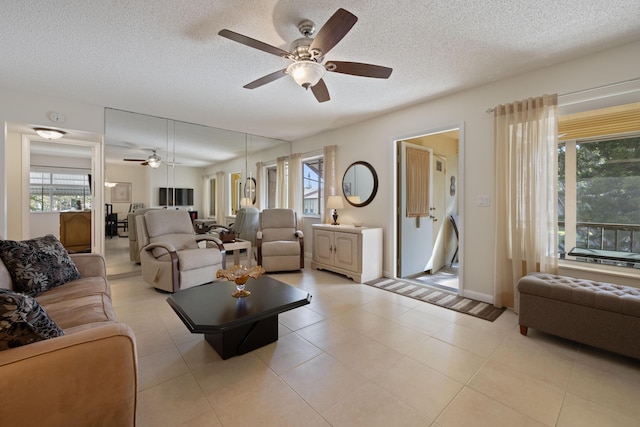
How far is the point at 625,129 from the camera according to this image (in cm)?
276

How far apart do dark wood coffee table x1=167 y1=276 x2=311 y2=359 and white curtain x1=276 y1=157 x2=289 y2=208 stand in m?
3.33

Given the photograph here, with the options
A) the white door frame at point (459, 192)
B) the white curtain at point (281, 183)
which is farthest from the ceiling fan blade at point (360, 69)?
the white curtain at point (281, 183)

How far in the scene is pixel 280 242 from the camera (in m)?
4.43

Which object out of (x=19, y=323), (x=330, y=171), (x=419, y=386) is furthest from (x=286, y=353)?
(x=330, y=171)

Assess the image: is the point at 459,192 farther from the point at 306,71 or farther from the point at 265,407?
the point at 265,407

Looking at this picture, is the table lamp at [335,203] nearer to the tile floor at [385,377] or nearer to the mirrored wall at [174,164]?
the mirrored wall at [174,164]

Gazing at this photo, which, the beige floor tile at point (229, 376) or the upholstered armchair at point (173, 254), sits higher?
the upholstered armchair at point (173, 254)

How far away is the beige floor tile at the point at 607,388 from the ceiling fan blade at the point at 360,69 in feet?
8.14

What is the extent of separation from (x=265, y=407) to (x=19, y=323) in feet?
3.84

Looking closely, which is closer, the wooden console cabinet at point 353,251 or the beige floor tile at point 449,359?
the beige floor tile at point 449,359

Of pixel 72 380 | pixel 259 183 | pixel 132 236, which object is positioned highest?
pixel 259 183

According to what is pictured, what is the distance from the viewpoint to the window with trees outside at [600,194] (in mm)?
2732

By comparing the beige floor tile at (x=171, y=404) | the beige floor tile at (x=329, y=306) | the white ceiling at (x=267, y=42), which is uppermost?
the white ceiling at (x=267, y=42)

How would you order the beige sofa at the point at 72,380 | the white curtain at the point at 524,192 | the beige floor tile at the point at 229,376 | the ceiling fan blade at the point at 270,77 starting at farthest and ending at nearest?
1. the white curtain at the point at 524,192
2. the ceiling fan blade at the point at 270,77
3. the beige floor tile at the point at 229,376
4. the beige sofa at the point at 72,380
